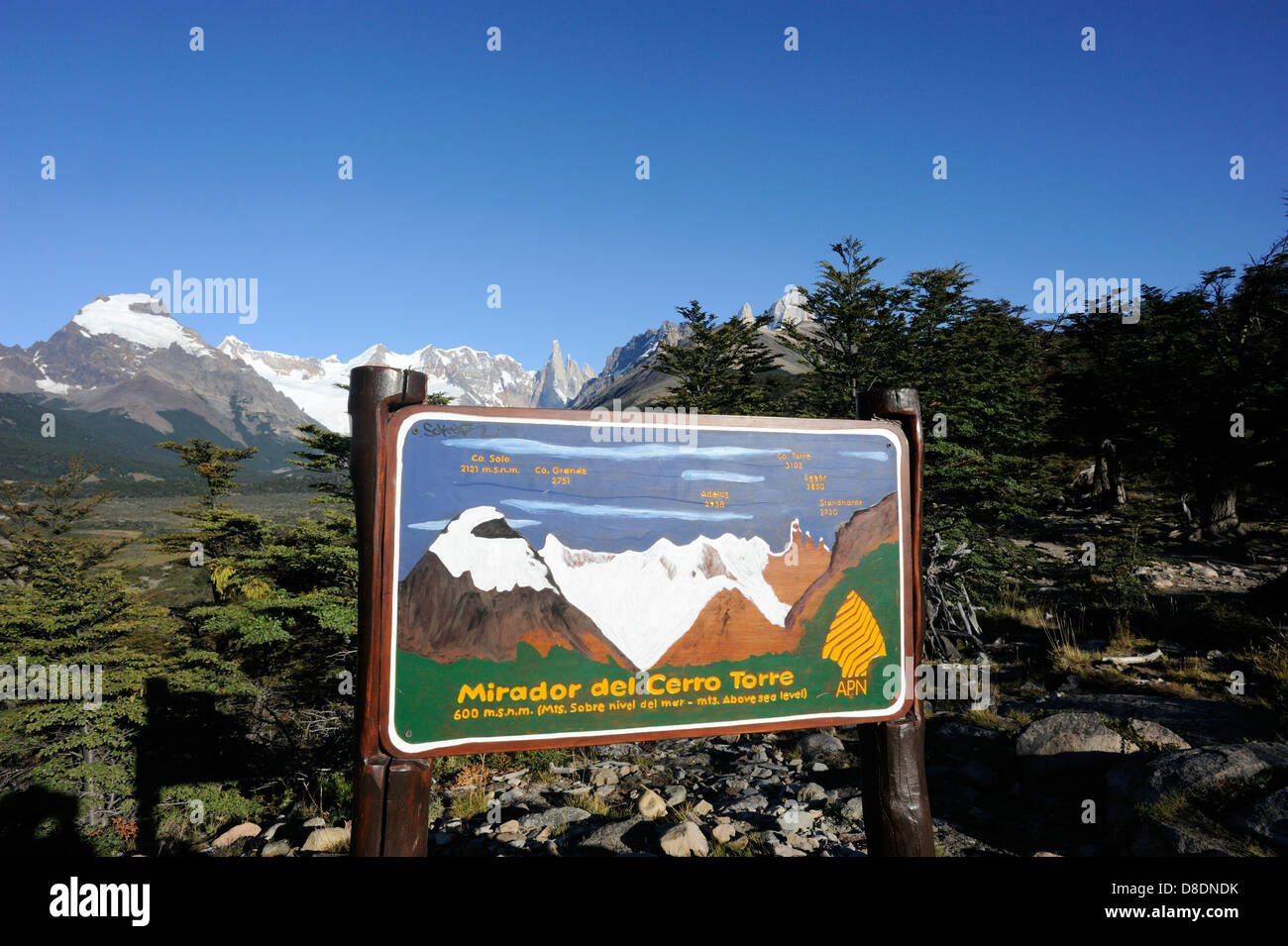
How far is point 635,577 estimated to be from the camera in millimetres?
2738

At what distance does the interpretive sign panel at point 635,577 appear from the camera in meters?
2.53

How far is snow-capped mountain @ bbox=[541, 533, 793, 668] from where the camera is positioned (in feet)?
8.78

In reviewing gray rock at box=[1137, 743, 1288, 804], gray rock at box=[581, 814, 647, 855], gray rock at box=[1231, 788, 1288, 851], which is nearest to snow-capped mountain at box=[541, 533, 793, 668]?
gray rock at box=[581, 814, 647, 855]

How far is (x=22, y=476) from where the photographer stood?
122375mm

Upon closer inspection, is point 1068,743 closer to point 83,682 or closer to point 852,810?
point 852,810

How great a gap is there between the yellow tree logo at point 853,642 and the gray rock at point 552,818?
3.99m

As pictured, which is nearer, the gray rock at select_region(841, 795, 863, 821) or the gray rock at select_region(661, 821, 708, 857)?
the gray rock at select_region(661, 821, 708, 857)

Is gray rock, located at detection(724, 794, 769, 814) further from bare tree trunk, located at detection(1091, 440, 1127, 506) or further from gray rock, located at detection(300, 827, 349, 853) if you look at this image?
bare tree trunk, located at detection(1091, 440, 1127, 506)

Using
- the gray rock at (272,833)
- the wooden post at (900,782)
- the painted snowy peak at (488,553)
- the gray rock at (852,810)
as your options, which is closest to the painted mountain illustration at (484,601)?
the painted snowy peak at (488,553)

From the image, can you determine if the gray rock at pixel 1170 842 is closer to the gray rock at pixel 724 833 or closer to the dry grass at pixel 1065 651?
the gray rock at pixel 724 833

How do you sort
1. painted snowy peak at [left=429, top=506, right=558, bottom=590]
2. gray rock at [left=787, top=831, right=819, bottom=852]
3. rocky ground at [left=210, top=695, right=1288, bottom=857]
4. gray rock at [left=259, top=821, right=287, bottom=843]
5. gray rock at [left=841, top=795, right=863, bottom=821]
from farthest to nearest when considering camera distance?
gray rock at [left=259, top=821, right=287, bottom=843], gray rock at [left=841, top=795, right=863, bottom=821], gray rock at [left=787, top=831, right=819, bottom=852], rocky ground at [left=210, top=695, right=1288, bottom=857], painted snowy peak at [left=429, top=506, right=558, bottom=590]
